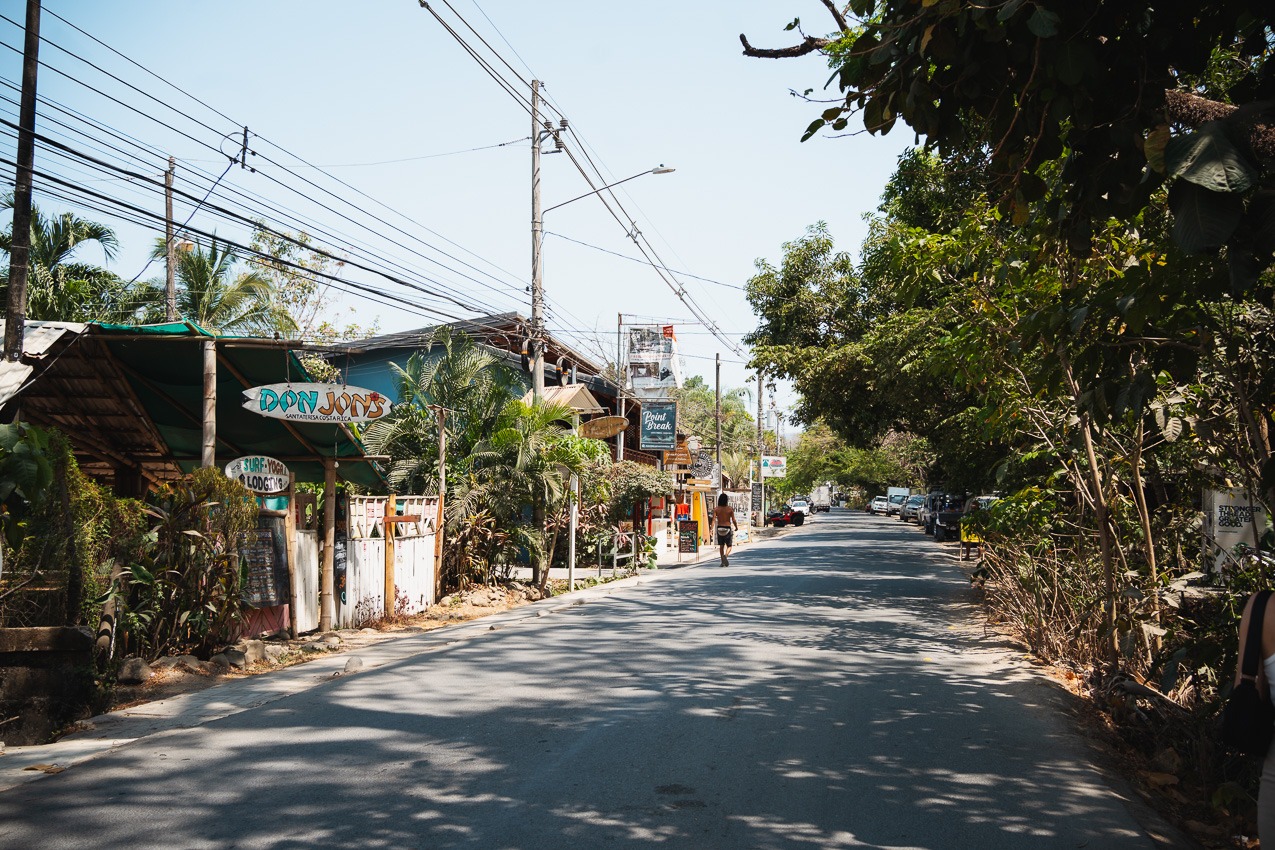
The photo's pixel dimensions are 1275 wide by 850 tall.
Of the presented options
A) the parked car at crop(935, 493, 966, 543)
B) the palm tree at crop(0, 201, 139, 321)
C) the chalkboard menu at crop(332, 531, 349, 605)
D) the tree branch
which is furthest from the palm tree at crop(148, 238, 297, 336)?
the parked car at crop(935, 493, 966, 543)

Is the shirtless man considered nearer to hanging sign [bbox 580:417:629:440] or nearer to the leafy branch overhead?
hanging sign [bbox 580:417:629:440]

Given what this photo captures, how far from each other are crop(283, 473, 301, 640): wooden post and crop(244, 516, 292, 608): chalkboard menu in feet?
0.16

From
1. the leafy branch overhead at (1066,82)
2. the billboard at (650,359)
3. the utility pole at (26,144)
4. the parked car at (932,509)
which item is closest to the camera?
the leafy branch overhead at (1066,82)

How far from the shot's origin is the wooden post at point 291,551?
12367mm

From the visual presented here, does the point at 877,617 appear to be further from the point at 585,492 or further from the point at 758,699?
the point at 585,492

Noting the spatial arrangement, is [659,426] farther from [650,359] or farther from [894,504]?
[894,504]

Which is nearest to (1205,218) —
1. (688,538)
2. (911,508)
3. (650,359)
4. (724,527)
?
(724,527)

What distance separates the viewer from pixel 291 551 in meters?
12.4

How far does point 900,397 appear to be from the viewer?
19984 mm

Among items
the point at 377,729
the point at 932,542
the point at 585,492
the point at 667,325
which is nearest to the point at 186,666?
the point at 377,729

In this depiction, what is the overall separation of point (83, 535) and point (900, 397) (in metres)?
15.2

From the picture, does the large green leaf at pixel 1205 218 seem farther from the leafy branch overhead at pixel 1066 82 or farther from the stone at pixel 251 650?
the stone at pixel 251 650

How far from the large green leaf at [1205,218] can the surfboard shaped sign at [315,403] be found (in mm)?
9942

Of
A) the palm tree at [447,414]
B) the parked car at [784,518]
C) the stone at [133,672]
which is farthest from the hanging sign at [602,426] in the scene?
the parked car at [784,518]
